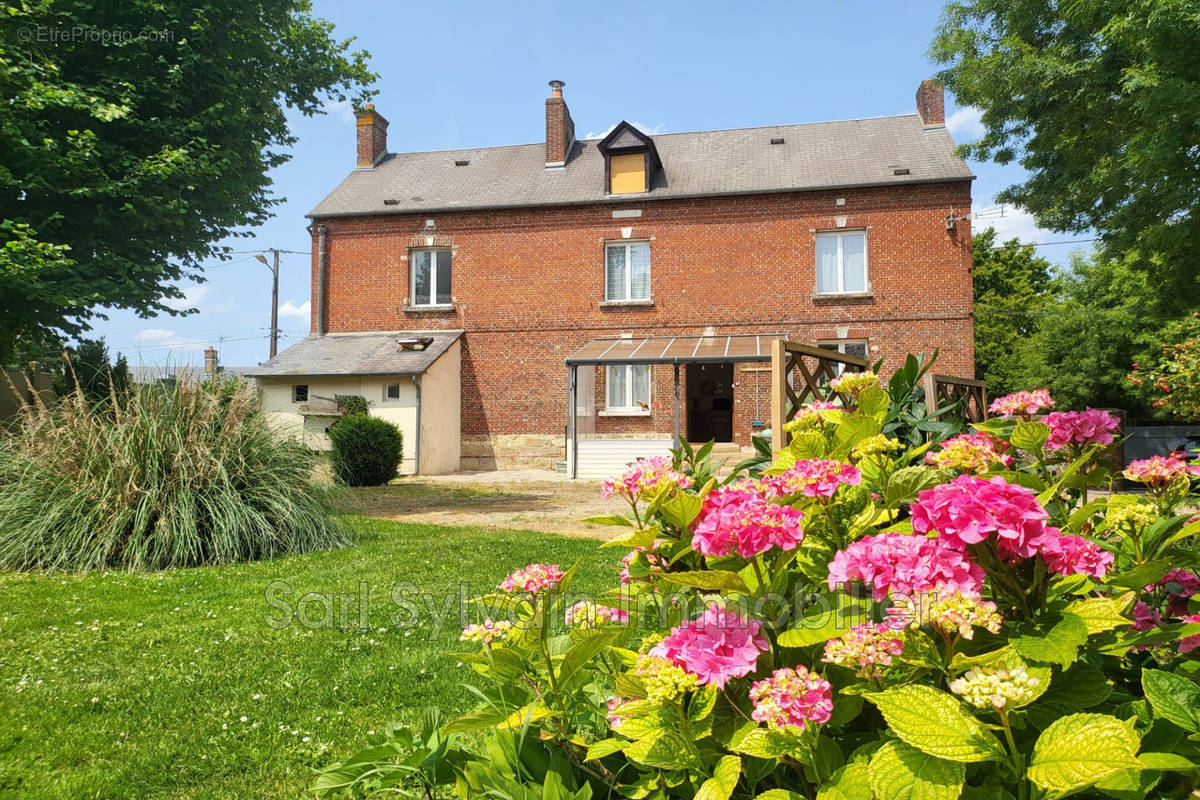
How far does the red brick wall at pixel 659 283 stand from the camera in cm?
1580

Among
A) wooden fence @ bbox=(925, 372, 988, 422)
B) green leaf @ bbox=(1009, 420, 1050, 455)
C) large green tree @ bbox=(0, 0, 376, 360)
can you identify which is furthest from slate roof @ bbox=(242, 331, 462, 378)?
green leaf @ bbox=(1009, 420, 1050, 455)

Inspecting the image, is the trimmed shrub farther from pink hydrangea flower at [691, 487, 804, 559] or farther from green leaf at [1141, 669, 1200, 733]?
green leaf at [1141, 669, 1200, 733]

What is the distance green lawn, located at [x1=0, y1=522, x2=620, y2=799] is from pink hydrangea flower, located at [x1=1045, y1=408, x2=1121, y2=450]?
1.55 m

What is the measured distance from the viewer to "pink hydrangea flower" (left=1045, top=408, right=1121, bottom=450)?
5.62 feet

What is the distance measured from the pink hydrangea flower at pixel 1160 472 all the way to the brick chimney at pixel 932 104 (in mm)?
18743

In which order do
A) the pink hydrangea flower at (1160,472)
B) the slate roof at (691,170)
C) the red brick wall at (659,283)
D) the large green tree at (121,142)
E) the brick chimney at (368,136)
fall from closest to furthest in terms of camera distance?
the pink hydrangea flower at (1160,472)
the large green tree at (121,142)
the red brick wall at (659,283)
the slate roof at (691,170)
the brick chimney at (368,136)

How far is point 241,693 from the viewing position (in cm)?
311

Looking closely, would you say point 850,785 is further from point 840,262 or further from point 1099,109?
point 840,262

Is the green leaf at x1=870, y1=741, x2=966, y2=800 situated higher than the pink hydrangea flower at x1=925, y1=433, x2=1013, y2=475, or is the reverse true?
the pink hydrangea flower at x1=925, y1=433, x2=1013, y2=475

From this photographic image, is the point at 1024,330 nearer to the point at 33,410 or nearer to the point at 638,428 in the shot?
the point at 638,428

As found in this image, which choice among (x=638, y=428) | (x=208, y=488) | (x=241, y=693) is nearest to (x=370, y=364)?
(x=638, y=428)

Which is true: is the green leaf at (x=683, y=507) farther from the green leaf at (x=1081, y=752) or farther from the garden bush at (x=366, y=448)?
the garden bush at (x=366, y=448)

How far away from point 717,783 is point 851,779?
8.3 inches

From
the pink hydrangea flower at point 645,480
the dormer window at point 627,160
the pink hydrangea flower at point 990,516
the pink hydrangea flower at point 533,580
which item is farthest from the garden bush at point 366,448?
the pink hydrangea flower at point 990,516
